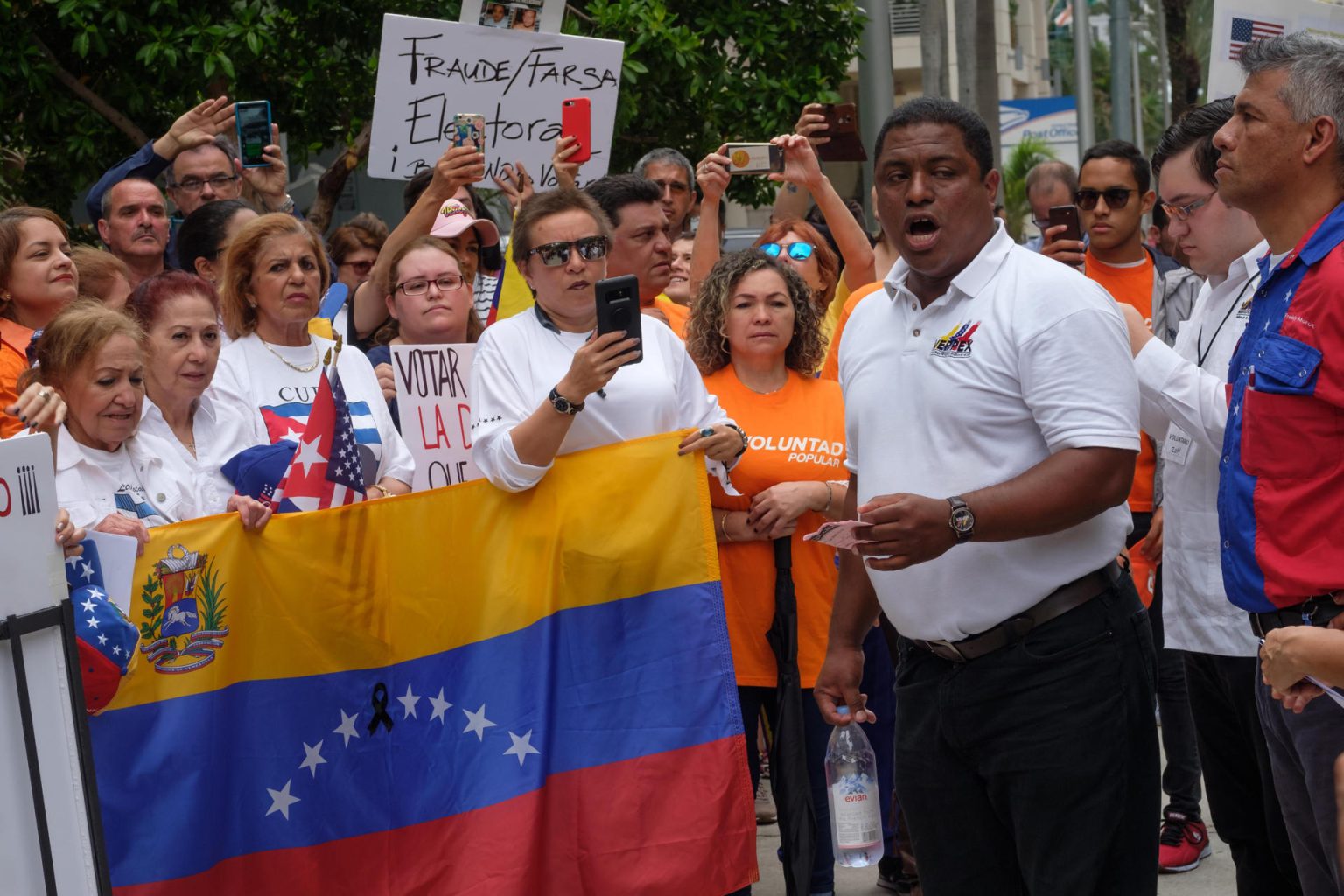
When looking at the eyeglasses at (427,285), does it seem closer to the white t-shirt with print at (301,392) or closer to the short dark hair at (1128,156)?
the white t-shirt with print at (301,392)

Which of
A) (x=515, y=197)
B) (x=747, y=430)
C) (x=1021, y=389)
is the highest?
(x=515, y=197)

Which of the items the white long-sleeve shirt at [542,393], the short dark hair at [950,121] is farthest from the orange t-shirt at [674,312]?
the short dark hair at [950,121]

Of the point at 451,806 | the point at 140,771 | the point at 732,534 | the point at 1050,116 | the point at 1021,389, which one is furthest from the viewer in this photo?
the point at 1050,116

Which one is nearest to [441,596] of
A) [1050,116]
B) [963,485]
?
[963,485]

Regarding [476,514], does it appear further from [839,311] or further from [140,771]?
[839,311]

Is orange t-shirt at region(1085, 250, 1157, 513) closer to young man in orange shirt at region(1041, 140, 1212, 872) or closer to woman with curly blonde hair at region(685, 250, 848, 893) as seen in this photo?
young man in orange shirt at region(1041, 140, 1212, 872)

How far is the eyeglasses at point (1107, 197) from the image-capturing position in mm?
6641

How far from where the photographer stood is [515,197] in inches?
260

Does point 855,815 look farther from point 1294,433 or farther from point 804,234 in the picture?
point 804,234

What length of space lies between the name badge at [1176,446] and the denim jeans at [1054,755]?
837 millimetres

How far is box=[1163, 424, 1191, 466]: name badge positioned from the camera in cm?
440

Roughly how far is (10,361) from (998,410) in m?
3.18

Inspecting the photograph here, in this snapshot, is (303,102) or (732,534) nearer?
(732,534)

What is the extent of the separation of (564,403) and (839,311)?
8.36 ft
